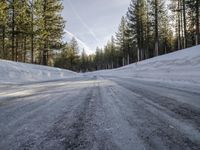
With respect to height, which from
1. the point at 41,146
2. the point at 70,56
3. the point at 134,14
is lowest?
the point at 41,146

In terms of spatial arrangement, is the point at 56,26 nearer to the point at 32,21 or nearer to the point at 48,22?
the point at 48,22

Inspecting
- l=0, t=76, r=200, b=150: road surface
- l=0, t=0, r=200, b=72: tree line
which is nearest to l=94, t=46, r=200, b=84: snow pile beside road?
l=0, t=76, r=200, b=150: road surface

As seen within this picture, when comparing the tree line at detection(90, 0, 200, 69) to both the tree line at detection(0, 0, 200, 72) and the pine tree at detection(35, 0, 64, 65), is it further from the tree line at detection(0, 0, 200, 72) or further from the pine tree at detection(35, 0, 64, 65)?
the pine tree at detection(35, 0, 64, 65)

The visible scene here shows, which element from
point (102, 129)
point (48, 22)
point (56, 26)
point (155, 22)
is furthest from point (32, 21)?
point (102, 129)

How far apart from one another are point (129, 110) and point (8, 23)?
89.7 feet

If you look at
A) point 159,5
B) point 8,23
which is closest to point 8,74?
point 8,23

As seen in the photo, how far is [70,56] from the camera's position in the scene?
6600 cm

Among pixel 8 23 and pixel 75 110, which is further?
pixel 8 23

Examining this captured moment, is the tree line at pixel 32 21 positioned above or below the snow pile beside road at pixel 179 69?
above

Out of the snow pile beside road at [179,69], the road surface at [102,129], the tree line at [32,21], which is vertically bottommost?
the road surface at [102,129]

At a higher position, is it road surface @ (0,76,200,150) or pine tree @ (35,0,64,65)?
pine tree @ (35,0,64,65)

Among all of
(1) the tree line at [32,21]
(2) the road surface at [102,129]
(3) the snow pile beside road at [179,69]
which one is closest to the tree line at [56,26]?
(1) the tree line at [32,21]

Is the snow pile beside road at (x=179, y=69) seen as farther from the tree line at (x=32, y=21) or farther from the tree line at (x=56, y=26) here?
the tree line at (x=32, y=21)

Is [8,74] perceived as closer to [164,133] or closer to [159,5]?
[164,133]
